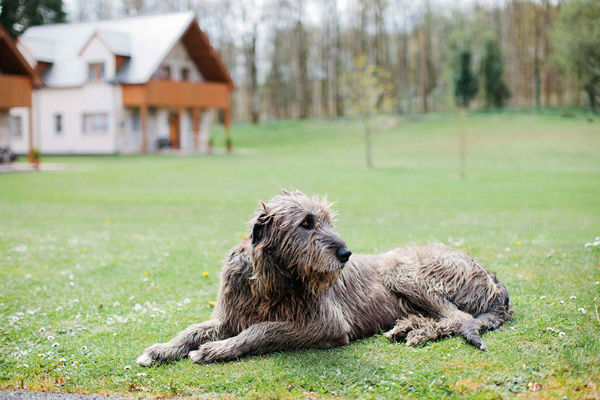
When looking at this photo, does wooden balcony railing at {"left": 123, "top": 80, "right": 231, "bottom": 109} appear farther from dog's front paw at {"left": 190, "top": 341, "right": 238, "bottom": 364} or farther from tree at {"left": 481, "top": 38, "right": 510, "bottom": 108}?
dog's front paw at {"left": 190, "top": 341, "right": 238, "bottom": 364}

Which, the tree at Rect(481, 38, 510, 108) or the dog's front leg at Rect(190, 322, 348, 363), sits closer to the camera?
the dog's front leg at Rect(190, 322, 348, 363)

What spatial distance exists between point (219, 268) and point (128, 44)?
42254mm

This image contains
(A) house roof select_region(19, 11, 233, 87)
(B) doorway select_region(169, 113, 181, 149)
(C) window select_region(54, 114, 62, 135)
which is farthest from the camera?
(B) doorway select_region(169, 113, 181, 149)

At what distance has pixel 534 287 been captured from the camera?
7004 millimetres

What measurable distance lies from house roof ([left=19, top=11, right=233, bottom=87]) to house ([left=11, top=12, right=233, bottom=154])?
83 millimetres

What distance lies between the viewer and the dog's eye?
14.9ft

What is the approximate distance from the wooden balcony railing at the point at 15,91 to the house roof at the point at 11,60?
0.64 metres

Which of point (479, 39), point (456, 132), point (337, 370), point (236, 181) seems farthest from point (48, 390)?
point (479, 39)

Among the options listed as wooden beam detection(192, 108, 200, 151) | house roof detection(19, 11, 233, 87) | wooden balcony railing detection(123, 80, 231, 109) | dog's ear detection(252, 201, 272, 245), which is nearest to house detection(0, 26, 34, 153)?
house roof detection(19, 11, 233, 87)

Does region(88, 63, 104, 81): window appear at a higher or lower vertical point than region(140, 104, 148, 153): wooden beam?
higher

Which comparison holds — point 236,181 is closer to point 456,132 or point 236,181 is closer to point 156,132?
point 156,132

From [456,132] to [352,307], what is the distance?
50.3 meters

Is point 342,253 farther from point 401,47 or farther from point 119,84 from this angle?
point 401,47

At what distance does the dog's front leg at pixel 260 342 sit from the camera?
474cm
